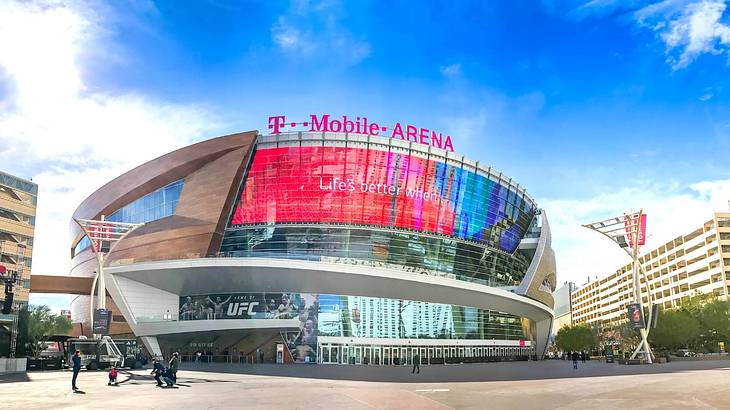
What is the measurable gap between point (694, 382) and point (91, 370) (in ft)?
145

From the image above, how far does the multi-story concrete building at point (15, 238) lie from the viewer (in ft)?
147

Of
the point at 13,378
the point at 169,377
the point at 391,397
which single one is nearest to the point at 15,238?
the point at 13,378

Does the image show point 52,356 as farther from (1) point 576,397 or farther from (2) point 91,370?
(1) point 576,397

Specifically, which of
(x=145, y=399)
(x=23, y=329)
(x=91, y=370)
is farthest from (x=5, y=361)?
(x=145, y=399)

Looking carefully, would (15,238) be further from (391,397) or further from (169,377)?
(391,397)

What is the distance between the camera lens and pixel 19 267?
46.2 meters

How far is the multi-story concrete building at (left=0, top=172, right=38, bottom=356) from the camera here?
44.8 metres

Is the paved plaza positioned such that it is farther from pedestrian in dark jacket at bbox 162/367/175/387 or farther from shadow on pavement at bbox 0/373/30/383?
shadow on pavement at bbox 0/373/30/383

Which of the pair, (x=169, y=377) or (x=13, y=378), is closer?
(x=169, y=377)

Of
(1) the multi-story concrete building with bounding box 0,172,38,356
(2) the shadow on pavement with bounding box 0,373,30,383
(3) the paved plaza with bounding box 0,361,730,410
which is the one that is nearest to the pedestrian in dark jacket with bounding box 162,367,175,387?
(3) the paved plaza with bounding box 0,361,730,410

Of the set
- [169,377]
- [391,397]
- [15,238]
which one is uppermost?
[15,238]

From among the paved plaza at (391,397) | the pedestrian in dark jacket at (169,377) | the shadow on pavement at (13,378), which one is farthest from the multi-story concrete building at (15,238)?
the pedestrian in dark jacket at (169,377)

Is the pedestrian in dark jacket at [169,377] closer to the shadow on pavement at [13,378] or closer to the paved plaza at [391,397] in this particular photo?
the paved plaza at [391,397]

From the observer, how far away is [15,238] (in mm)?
46656
